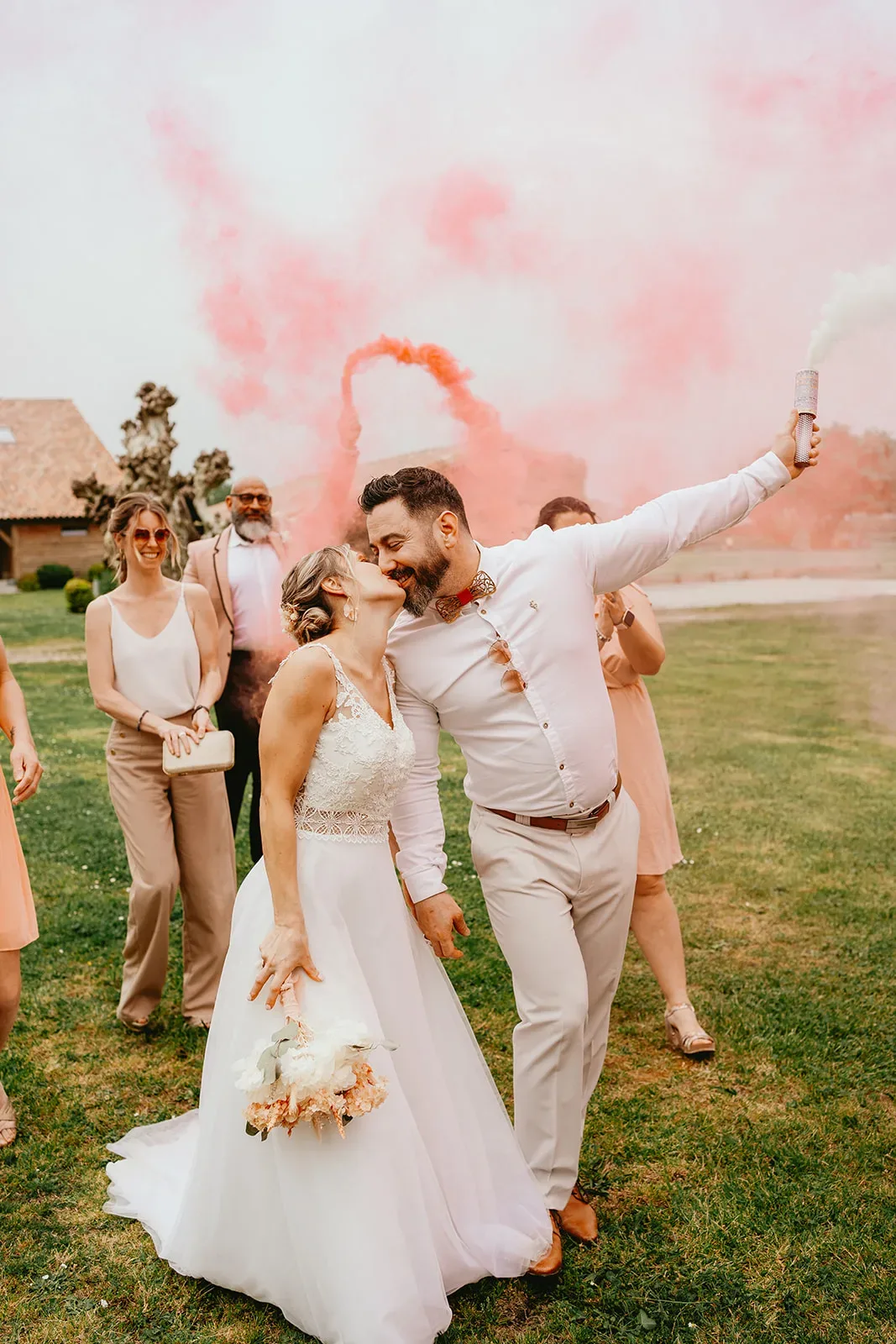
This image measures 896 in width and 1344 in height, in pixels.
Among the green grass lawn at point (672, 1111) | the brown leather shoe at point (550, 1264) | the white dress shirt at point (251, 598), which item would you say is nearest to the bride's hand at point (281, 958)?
the green grass lawn at point (672, 1111)

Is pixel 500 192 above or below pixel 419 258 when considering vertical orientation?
above

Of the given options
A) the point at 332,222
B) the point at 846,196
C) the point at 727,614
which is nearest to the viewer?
the point at 846,196

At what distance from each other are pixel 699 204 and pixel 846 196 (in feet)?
3.13

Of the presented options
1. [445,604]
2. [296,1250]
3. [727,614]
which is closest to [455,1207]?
[296,1250]

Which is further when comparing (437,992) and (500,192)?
(500,192)

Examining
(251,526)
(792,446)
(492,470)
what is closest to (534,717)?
(792,446)

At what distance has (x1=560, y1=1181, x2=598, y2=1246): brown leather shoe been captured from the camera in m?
3.49

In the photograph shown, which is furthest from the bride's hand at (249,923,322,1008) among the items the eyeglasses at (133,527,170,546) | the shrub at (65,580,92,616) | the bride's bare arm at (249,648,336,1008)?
the shrub at (65,580,92,616)

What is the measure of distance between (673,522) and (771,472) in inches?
13.5

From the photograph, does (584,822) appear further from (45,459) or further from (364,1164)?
(45,459)

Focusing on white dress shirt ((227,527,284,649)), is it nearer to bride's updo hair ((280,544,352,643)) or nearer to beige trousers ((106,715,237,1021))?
beige trousers ((106,715,237,1021))

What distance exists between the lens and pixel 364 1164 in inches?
117

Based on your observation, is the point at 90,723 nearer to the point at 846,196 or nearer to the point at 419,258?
the point at 419,258

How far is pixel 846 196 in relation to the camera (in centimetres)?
617
